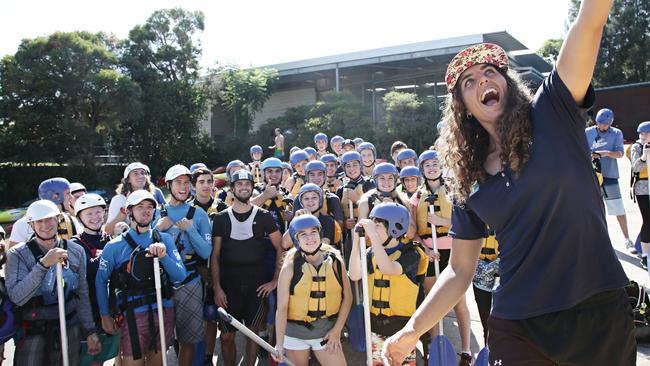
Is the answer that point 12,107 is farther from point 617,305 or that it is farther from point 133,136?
point 617,305

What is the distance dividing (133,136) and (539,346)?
30951mm

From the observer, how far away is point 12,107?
944 inches

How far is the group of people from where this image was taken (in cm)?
186

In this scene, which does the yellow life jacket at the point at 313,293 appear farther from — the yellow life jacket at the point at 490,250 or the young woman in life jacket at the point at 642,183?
the young woman in life jacket at the point at 642,183

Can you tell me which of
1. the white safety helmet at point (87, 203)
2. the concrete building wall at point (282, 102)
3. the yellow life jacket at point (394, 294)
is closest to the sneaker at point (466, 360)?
the yellow life jacket at point (394, 294)

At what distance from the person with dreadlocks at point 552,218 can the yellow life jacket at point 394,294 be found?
2.43 meters

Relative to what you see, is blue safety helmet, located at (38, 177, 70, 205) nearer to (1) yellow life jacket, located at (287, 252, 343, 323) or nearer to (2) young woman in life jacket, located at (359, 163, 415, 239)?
Result: (1) yellow life jacket, located at (287, 252, 343, 323)

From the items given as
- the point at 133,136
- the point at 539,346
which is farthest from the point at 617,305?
the point at 133,136

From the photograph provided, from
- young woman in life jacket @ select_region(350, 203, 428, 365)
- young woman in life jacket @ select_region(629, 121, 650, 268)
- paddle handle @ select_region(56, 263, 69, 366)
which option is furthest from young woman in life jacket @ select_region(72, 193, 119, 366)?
young woman in life jacket @ select_region(629, 121, 650, 268)

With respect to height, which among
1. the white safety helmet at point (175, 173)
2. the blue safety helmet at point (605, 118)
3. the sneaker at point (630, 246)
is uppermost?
the blue safety helmet at point (605, 118)

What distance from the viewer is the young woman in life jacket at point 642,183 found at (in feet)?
25.6

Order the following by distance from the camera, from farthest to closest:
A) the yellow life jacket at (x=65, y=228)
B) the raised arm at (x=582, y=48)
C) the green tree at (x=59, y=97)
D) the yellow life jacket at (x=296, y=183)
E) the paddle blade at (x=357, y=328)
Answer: the green tree at (x=59, y=97), the yellow life jacket at (x=296, y=183), the yellow life jacket at (x=65, y=228), the paddle blade at (x=357, y=328), the raised arm at (x=582, y=48)

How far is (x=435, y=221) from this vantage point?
545cm

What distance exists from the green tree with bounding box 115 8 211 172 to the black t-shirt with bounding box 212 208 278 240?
79.5ft
